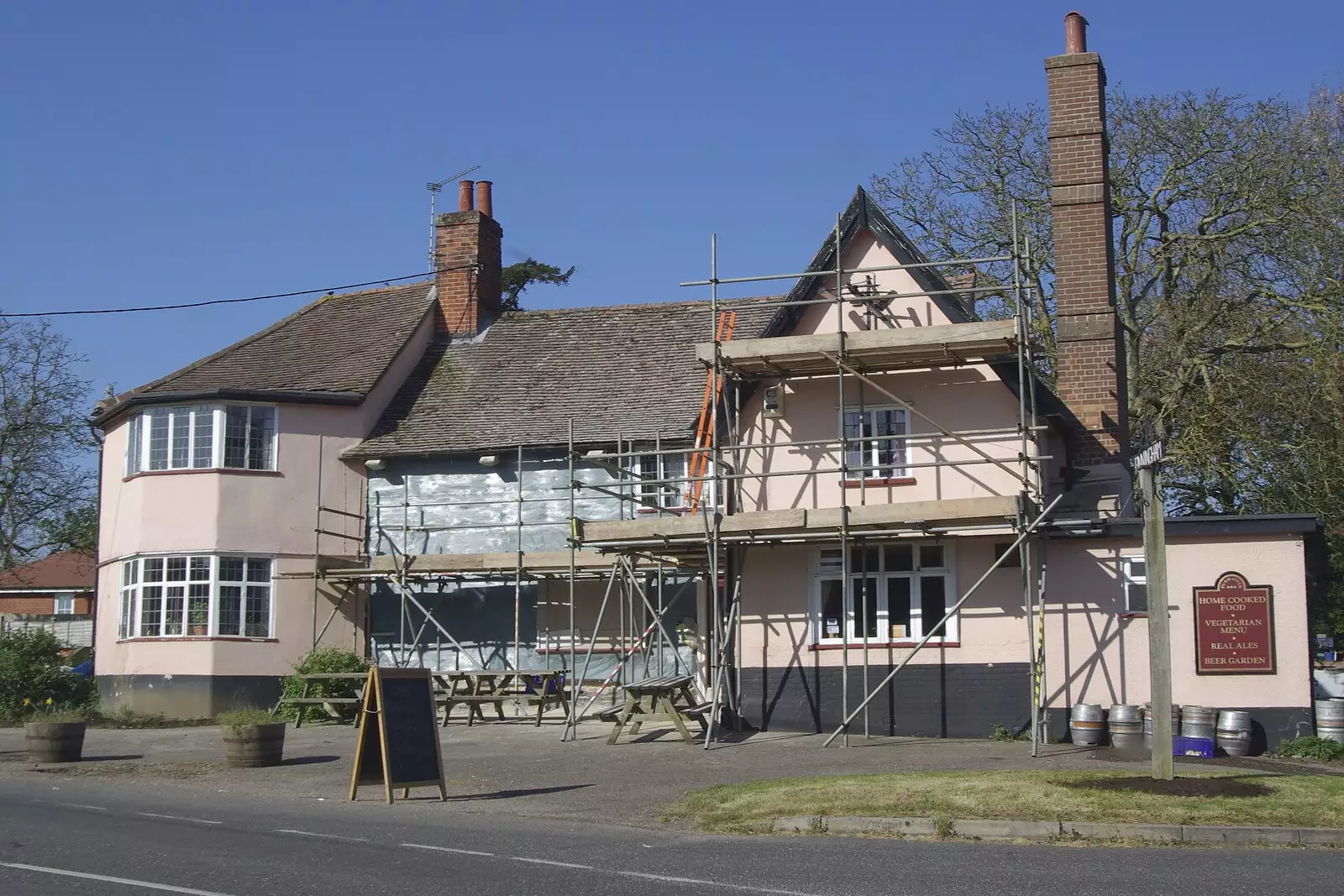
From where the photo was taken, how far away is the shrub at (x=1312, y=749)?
18047 mm

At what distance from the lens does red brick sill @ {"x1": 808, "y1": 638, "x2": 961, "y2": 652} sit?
20.6m

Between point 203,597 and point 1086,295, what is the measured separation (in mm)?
16336

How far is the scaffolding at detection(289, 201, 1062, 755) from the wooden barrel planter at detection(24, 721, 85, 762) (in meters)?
6.70

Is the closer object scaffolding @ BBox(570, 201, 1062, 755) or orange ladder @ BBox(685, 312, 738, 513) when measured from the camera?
scaffolding @ BBox(570, 201, 1062, 755)

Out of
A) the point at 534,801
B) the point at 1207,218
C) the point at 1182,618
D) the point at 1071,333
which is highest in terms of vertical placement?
the point at 1207,218

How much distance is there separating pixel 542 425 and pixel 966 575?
941cm

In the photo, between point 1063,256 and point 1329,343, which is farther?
point 1329,343

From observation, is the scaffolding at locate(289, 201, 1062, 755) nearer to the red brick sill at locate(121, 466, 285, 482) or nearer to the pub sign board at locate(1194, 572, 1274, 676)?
the pub sign board at locate(1194, 572, 1274, 676)

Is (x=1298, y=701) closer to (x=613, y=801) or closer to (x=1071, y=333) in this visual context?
(x=1071, y=333)

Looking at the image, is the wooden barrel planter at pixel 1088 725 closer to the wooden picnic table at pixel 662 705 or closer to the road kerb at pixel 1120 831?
the wooden picnic table at pixel 662 705

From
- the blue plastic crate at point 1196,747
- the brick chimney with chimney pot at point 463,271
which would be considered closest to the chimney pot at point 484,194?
the brick chimney with chimney pot at point 463,271

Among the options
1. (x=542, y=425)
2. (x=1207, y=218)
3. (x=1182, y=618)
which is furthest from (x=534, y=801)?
(x=1207, y=218)

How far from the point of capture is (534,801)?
1471 cm

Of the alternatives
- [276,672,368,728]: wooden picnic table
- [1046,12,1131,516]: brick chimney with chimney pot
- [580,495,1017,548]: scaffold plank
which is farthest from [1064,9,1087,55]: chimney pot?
[276,672,368,728]: wooden picnic table
